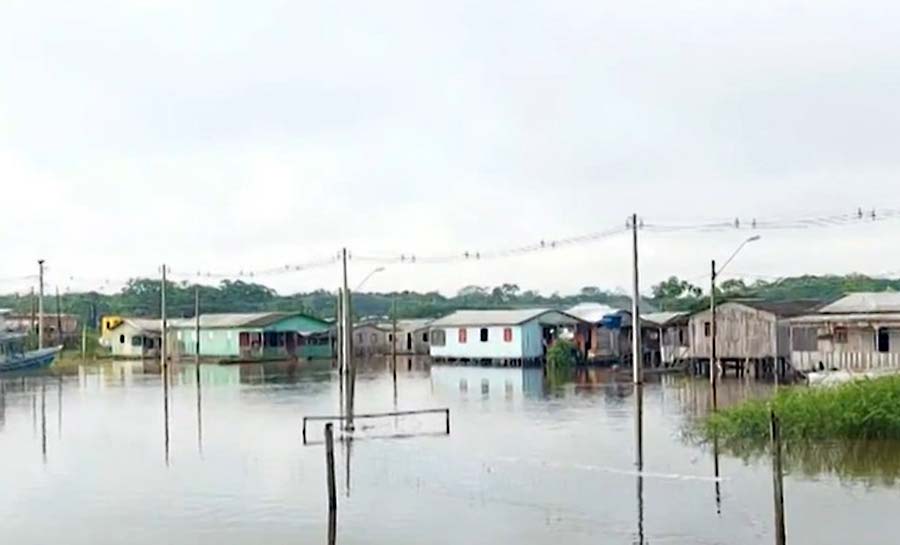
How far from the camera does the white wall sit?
217ft

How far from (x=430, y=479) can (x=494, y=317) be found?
46.5 metres

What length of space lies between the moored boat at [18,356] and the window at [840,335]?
43.0 meters

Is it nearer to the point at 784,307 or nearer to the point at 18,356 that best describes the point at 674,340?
the point at 784,307

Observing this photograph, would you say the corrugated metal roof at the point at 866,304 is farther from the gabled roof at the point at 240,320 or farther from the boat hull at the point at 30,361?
the gabled roof at the point at 240,320

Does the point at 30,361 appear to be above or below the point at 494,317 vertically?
below

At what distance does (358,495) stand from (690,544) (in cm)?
663

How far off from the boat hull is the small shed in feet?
35.5

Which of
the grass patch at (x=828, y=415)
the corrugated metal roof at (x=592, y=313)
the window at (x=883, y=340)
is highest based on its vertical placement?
the corrugated metal roof at (x=592, y=313)

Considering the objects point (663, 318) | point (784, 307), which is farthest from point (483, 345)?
point (784, 307)

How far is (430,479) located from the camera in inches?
880

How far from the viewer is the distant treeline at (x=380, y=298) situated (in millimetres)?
90000

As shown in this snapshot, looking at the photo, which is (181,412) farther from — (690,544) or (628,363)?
(628,363)

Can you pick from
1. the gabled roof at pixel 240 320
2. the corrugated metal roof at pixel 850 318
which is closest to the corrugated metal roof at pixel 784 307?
the corrugated metal roof at pixel 850 318

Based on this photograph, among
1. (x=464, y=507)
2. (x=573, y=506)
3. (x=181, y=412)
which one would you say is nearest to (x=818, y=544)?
(x=573, y=506)
